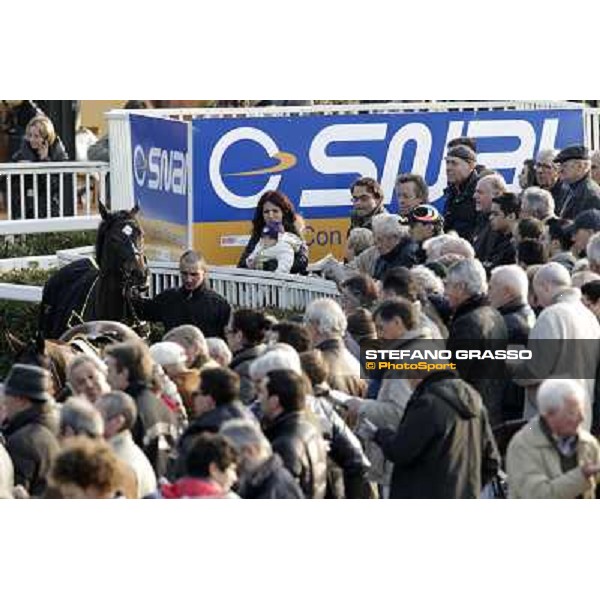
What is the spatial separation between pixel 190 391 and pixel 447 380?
1.57 meters

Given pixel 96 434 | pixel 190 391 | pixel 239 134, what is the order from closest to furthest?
pixel 96 434
pixel 190 391
pixel 239 134

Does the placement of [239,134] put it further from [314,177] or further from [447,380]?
[447,380]

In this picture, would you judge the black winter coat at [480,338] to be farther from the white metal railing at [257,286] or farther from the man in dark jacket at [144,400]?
the white metal railing at [257,286]

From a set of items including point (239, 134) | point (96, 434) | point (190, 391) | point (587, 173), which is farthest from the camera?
point (239, 134)

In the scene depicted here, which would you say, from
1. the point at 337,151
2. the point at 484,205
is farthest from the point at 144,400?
the point at 337,151

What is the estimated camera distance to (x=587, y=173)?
1744 centimetres

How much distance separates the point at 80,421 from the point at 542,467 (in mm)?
2312

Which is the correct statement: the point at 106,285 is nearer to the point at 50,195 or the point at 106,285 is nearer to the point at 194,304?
the point at 194,304

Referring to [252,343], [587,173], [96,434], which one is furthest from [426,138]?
[96,434]

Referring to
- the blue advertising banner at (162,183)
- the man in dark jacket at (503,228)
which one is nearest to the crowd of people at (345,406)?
the man in dark jacket at (503,228)

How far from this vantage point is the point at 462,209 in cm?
1781

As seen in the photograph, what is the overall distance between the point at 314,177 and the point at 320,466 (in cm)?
735

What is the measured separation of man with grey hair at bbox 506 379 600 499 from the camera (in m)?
12.2

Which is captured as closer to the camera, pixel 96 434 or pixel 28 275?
pixel 96 434
